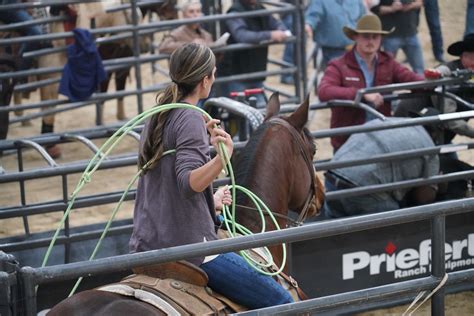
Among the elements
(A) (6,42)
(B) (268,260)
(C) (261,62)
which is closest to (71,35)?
(A) (6,42)

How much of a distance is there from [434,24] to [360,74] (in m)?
6.07

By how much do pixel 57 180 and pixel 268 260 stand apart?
6.27 meters

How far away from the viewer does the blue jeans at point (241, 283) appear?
4.29m

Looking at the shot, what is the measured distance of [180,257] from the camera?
3648 millimetres

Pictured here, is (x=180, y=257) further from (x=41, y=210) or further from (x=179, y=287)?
(x=41, y=210)

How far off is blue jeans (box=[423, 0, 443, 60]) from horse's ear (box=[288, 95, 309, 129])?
333 inches

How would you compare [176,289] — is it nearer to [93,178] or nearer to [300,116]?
[300,116]

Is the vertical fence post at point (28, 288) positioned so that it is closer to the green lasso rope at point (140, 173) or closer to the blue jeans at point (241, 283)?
the green lasso rope at point (140, 173)

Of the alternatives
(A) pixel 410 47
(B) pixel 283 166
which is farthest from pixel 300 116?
(A) pixel 410 47

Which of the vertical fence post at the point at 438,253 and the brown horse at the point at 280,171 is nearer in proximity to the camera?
the vertical fence post at the point at 438,253

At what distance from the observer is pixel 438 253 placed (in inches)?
165

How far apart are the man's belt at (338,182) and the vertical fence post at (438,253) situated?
281cm

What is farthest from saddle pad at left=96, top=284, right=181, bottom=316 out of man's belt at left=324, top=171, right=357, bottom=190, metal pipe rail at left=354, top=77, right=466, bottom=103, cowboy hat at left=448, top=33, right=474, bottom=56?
cowboy hat at left=448, top=33, right=474, bottom=56

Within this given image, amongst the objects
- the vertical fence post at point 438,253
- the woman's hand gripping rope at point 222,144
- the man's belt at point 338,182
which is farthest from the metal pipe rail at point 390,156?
the woman's hand gripping rope at point 222,144
